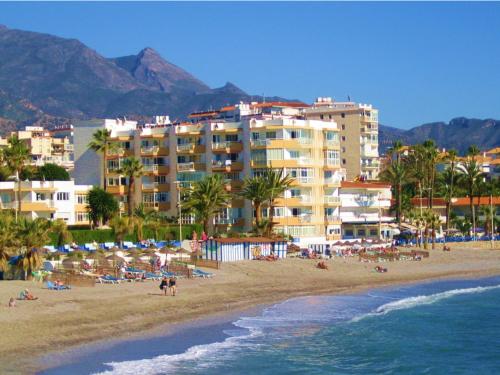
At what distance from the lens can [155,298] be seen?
46.1m

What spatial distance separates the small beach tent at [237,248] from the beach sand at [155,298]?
1742 millimetres

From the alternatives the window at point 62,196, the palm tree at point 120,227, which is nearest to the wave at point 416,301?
the palm tree at point 120,227

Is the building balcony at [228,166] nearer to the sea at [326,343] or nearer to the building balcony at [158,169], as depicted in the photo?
the building balcony at [158,169]

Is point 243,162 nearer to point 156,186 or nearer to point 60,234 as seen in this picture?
point 156,186

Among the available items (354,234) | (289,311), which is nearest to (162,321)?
(289,311)

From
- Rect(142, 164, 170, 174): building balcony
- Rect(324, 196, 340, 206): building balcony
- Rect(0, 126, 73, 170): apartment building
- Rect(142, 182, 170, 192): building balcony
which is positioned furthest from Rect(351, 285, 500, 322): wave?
Rect(0, 126, 73, 170): apartment building

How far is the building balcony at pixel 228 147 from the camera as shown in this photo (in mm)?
82562

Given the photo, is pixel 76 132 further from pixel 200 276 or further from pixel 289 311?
pixel 289 311

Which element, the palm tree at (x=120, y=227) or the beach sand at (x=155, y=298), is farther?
the palm tree at (x=120, y=227)

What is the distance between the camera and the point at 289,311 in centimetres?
4688

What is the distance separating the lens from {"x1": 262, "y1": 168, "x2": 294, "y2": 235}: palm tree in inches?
2926

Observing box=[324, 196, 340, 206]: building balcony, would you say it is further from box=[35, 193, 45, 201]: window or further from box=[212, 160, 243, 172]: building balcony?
box=[35, 193, 45, 201]: window

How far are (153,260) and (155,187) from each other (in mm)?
29680

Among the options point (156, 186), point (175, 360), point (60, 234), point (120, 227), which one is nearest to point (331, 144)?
point (156, 186)
